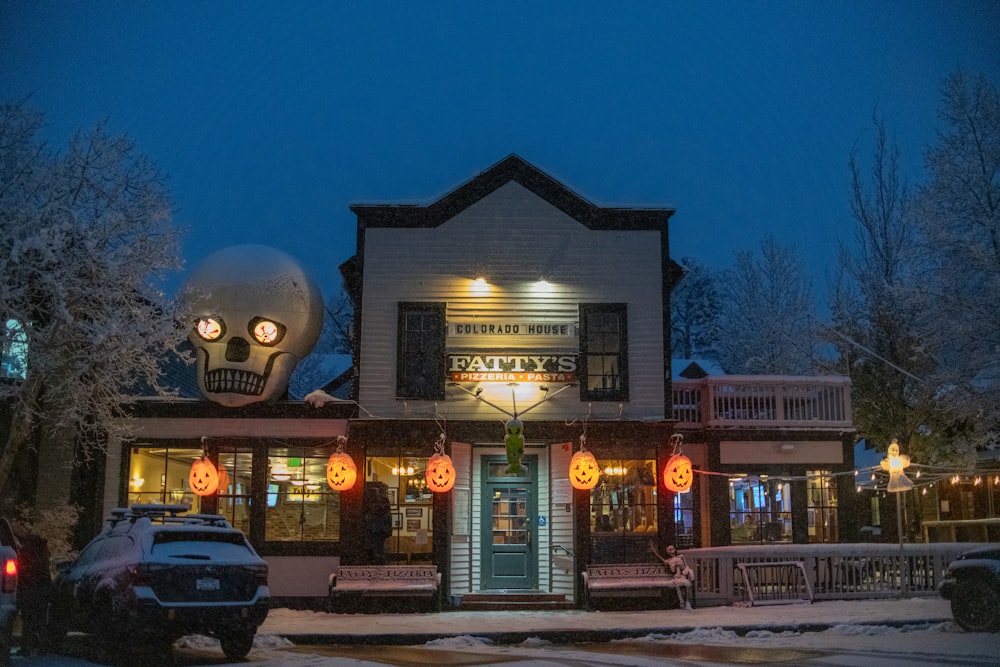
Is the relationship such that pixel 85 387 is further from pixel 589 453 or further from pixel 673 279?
pixel 673 279

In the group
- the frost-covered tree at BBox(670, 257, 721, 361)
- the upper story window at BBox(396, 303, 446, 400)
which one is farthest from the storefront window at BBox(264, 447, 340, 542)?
the frost-covered tree at BBox(670, 257, 721, 361)

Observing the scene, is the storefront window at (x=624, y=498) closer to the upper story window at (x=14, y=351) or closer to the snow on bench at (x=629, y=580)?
the snow on bench at (x=629, y=580)

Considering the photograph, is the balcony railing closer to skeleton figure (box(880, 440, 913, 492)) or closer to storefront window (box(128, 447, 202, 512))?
skeleton figure (box(880, 440, 913, 492))

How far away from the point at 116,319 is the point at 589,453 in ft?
29.7

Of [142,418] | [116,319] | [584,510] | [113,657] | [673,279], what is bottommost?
[113,657]

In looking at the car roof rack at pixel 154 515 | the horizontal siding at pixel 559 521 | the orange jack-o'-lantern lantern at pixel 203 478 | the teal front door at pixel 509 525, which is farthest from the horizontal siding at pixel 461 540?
the car roof rack at pixel 154 515

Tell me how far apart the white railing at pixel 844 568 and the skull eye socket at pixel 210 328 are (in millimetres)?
10590

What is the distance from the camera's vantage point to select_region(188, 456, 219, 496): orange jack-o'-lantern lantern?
60.8ft

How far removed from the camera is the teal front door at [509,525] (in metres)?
19.2

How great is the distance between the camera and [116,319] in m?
17.3

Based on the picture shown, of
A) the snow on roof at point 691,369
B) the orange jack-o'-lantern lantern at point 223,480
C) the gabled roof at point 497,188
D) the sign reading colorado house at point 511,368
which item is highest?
the gabled roof at point 497,188

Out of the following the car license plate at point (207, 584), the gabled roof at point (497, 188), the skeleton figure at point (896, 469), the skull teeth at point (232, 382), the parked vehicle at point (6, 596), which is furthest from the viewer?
the gabled roof at point (497, 188)

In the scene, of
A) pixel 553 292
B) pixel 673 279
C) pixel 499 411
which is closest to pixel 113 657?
pixel 499 411

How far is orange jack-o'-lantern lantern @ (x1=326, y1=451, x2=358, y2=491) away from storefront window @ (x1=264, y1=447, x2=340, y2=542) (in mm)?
945
